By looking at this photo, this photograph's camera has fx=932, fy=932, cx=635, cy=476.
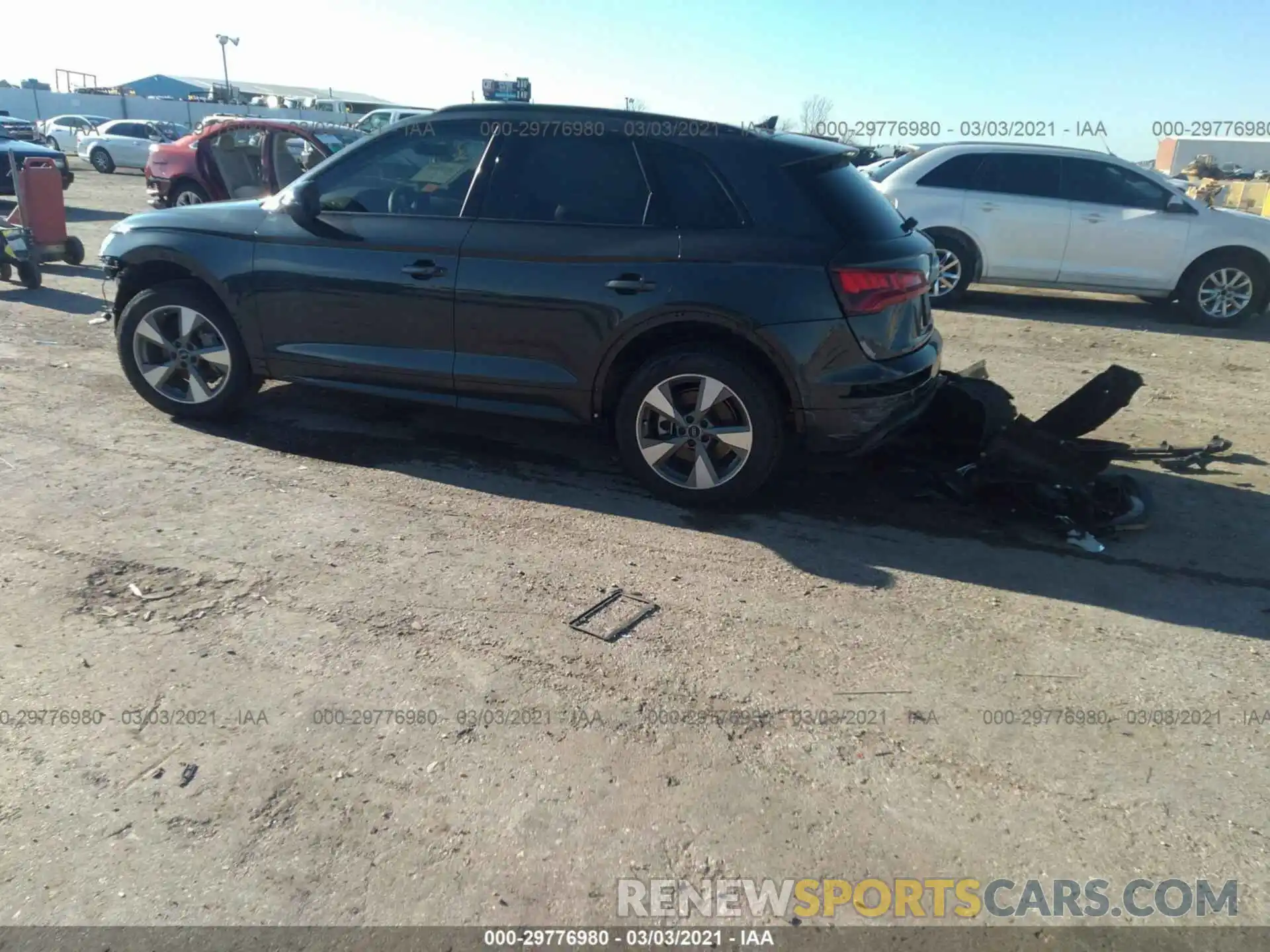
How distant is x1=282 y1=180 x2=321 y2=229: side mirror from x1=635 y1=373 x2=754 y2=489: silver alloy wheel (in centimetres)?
215

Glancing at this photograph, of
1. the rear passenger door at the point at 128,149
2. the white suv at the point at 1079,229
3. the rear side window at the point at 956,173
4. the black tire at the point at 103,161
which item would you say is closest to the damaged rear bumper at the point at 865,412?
the white suv at the point at 1079,229

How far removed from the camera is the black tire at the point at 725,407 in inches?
176

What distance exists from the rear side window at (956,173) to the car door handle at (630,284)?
684 cm

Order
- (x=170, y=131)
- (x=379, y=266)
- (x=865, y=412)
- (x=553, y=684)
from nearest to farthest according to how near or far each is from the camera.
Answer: (x=553, y=684), (x=865, y=412), (x=379, y=266), (x=170, y=131)

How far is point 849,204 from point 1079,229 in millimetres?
6617

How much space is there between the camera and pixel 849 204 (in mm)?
4531

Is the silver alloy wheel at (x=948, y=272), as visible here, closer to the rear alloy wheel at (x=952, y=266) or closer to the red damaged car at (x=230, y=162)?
the rear alloy wheel at (x=952, y=266)

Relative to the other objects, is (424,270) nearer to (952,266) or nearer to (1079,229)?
(952,266)

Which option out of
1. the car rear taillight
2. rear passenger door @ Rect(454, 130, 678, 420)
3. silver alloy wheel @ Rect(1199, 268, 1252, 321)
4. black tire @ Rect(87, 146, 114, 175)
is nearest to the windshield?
black tire @ Rect(87, 146, 114, 175)

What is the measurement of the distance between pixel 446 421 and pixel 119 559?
2287 mm

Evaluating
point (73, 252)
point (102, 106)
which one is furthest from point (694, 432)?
point (102, 106)

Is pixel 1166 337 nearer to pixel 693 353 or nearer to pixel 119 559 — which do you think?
pixel 693 353

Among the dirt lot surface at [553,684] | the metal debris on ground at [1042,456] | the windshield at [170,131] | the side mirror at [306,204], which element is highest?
the windshield at [170,131]

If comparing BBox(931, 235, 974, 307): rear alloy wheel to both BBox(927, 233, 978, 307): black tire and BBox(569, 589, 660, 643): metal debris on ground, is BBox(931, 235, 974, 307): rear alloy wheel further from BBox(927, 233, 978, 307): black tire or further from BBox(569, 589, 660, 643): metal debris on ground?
BBox(569, 589, 660, 643): metal debris on ground
